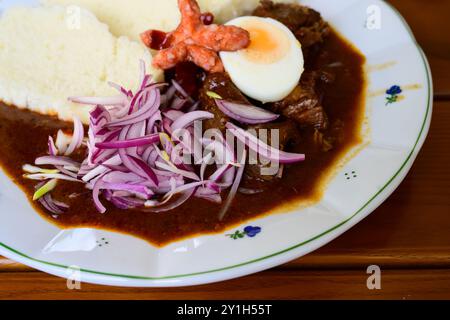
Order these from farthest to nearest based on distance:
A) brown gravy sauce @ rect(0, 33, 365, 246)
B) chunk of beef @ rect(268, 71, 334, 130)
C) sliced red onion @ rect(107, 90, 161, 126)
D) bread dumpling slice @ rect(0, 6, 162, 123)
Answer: bread dumpling slice @ rect(0, 6, 162, 123), chunk of beef @ rect(268, 71, 334, 130), sliced red onion @ rect(107, 90, 161, 126), brown gravy sauce @ rect(0, 33, 365, 246)

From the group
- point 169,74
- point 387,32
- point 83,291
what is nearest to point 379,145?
point 387,32

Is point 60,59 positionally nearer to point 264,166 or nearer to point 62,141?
point 62,141

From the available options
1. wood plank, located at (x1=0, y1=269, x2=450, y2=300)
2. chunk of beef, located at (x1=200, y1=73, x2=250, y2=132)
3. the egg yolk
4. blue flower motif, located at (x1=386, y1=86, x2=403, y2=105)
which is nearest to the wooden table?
wood plank, located at (x1=0, y1=269, x2=450, y2=300)

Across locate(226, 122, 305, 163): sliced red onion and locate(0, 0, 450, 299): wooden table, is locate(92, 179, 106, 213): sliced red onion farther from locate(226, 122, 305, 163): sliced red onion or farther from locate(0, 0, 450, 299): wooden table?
locate(226, 122, 305, 163): sliced red onion

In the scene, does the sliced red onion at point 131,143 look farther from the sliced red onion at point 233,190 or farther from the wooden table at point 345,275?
the wooden table at point 345,275

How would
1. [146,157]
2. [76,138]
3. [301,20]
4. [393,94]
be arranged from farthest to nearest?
[301,20] → [393,94] → [76,138] → [146,157]

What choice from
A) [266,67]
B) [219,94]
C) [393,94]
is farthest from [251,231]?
[393,94]
